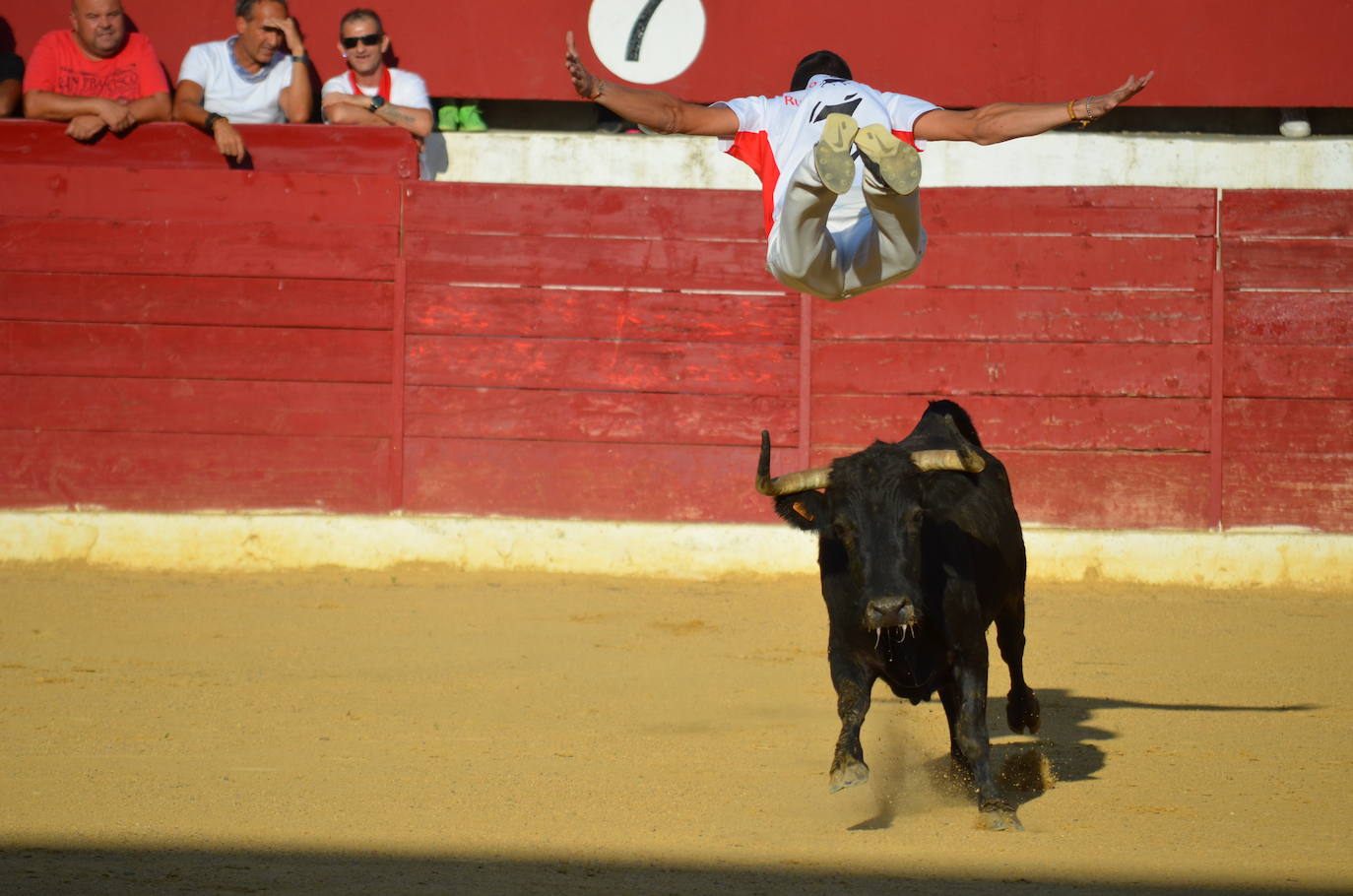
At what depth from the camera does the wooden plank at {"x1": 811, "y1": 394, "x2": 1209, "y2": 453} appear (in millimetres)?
9062

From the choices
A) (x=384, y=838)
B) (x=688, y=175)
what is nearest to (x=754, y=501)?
(x=688, y=175)

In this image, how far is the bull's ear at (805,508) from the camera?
4.71 m

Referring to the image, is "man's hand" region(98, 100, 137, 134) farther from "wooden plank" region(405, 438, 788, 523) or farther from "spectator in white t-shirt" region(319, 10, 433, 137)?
"wooden plank" region(405, 438, 788, 523)

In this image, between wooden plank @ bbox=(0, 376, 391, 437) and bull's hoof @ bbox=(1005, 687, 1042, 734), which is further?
wooden plank @ bbox=(0, 376, 391, 437)

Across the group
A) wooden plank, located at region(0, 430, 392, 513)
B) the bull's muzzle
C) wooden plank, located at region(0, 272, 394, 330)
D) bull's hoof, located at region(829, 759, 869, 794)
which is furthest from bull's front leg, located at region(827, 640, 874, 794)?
wooden plank, located at region(0, 272, 394, 330)

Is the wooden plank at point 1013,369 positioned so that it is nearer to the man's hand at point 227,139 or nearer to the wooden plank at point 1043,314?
the wooden plank at point 1043,314

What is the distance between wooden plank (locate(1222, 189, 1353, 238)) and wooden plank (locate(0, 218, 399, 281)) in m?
5.04

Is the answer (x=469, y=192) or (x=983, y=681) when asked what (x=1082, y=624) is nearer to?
(x=983, y=681)

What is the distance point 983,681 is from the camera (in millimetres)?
4699

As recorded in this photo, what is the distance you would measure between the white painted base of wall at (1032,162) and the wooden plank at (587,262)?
1.99ft

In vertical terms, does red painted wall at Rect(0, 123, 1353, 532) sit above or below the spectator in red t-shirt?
below

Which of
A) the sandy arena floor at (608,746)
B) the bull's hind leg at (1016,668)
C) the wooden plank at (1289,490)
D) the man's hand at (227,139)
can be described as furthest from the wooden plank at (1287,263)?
the man's hand at (227,139)

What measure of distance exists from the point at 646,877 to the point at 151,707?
2659 millimetres

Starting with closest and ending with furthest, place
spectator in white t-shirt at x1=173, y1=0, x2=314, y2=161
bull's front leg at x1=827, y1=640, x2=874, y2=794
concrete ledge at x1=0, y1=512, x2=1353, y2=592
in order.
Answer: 1. bull's front leg at x1=827, y1=640, x2=874, y2=794
2. concrete ledge at x1=0, y1=512, x2=1353, y2=592
3. spectator in white t-shirt at x1=173, y1=0, x2=314, y2=161
